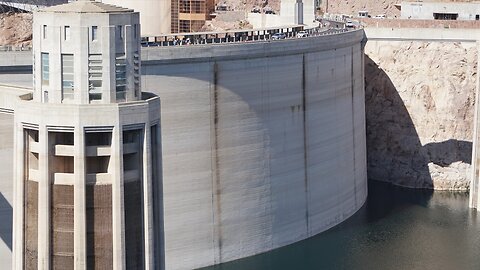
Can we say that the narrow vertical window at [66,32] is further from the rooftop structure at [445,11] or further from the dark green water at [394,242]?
the rooftop structure at [445,11]

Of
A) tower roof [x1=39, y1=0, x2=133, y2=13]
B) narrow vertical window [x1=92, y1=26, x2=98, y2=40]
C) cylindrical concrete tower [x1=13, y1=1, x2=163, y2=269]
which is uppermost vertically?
tower roof [x1=39, y1=0, x2=133, y2=13]

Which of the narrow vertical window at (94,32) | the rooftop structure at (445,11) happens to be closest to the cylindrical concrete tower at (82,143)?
the narrow vertical window at (94,32)

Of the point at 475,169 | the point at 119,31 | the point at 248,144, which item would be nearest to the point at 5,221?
the point at 248,144

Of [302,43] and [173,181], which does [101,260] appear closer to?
[173,181]

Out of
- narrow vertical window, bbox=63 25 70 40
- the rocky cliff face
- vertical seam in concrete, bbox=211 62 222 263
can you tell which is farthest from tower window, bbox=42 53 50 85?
the rocky cliff face

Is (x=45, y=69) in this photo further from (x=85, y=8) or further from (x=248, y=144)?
(x=248, y=144)

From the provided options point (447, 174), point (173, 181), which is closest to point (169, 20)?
point (447, 174)

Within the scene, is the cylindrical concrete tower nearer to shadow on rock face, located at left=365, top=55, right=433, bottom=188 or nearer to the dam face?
the dam face
